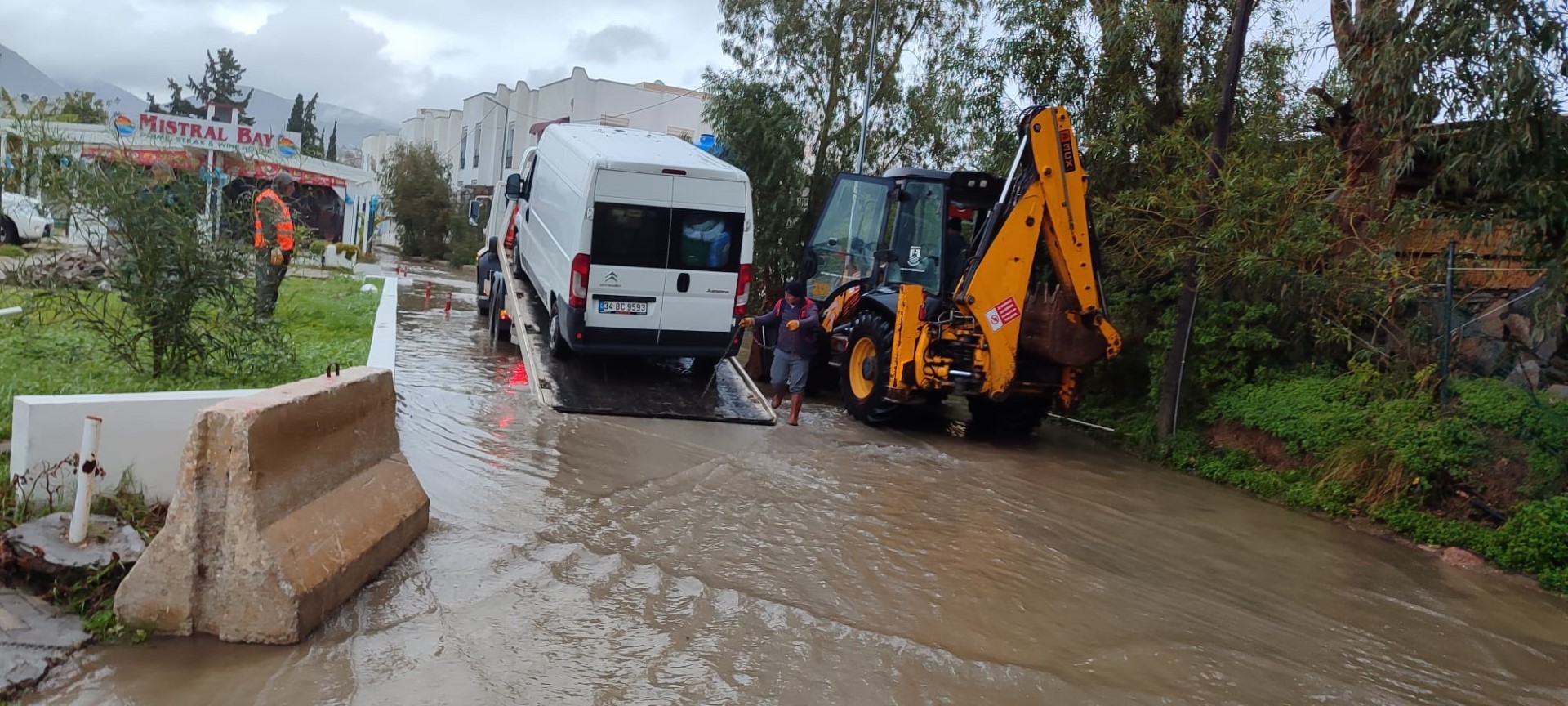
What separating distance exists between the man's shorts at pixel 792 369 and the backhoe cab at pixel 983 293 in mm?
705

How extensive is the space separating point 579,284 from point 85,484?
6.51 meters

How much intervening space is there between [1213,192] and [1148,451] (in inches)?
110

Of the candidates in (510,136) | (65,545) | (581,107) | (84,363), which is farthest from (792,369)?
(510,136)

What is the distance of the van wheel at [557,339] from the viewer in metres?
11.9

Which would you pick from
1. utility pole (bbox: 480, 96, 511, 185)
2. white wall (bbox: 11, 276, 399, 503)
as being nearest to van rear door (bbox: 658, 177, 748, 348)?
white wall (bbox: 11, 276, 399, 503)

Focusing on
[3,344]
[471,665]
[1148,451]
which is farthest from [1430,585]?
[3,344]

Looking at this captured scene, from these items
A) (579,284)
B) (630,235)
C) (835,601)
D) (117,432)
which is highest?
(630,235)

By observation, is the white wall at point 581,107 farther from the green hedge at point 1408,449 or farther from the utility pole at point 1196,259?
the green hedge at point 1408,449

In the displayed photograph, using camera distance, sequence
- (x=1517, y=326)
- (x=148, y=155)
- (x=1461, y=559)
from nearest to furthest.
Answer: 1. (x=148, y=155)
2. (x=1461, y=559)
3. (x=1517, y=326)

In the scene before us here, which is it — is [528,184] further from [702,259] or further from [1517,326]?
[1517,326]

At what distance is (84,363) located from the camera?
792 centimetres

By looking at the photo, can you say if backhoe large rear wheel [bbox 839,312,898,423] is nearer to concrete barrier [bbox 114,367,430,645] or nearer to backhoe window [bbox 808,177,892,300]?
backhoe window [bbox 808,177,892,300]

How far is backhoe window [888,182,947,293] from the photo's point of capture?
11.5m

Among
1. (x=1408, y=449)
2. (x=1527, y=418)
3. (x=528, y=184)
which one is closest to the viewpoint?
(x=1527, y=418)
